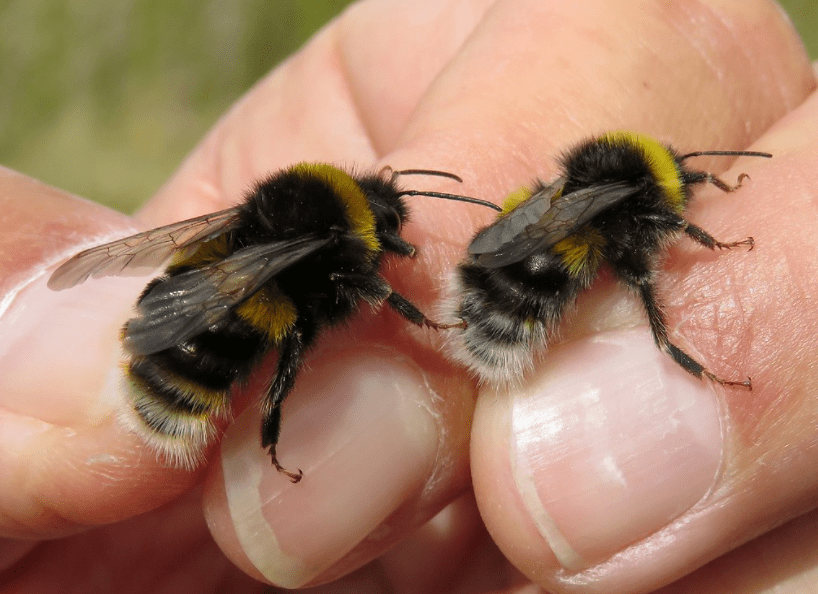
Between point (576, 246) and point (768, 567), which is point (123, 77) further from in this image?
point (768, 567)

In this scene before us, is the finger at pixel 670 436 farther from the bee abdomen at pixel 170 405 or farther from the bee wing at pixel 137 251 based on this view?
the bee wing at pixel 137 251

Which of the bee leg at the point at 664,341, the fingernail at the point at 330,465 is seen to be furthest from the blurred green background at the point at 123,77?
the bee leg at the point at 664,341

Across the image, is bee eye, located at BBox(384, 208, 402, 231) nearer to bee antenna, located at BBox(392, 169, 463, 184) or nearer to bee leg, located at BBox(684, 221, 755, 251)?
bee antenna, located at BBox(392, 169, 463, 184)

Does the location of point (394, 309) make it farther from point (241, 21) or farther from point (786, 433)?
point (241, 21)

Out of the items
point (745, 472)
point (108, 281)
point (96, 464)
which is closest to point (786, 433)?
point (745, 472)

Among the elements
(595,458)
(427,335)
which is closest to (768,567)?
(595,458)

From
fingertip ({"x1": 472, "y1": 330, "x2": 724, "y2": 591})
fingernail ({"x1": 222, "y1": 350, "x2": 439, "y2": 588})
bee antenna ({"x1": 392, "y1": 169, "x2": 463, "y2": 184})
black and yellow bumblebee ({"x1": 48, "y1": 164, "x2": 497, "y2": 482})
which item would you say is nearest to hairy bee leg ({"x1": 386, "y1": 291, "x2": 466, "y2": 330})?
black and yellow bumblebee ({"x1": 48, "y1": 164, "x2": 497, "y2": 482})
